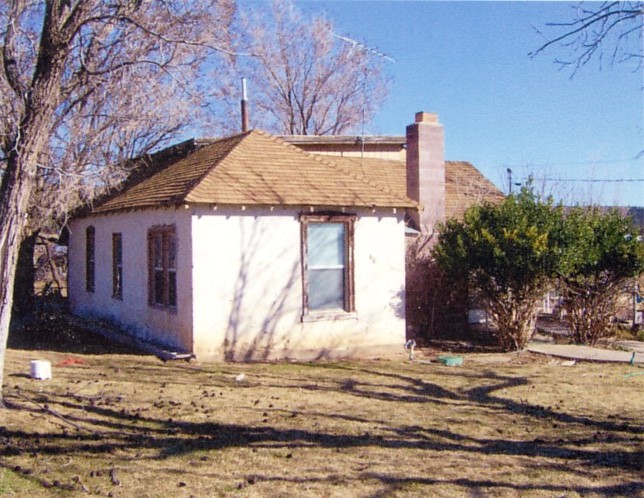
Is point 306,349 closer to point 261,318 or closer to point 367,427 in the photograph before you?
point 261,318

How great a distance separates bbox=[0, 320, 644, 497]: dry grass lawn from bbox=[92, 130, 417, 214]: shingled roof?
2824 millimetres

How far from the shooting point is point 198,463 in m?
6.43

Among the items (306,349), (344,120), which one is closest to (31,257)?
(306,349)

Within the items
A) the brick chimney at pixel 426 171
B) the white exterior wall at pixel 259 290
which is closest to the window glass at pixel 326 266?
the white exterior wall at pixel 259 290

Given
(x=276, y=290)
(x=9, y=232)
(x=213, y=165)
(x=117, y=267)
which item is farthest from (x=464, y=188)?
(x=9, y=232)

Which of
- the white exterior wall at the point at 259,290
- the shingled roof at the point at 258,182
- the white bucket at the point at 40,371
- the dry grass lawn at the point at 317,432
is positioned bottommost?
the dry grass lawn at the point at 317,432

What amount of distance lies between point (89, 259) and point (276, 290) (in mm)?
7464

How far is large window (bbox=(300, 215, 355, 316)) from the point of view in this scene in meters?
12.6

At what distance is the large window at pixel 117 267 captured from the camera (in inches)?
610

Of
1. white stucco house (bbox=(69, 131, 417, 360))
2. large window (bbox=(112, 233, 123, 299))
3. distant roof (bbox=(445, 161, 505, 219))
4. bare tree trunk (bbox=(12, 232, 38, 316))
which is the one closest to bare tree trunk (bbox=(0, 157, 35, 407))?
white stucco house (bbox=(69, 131, 417, 360))

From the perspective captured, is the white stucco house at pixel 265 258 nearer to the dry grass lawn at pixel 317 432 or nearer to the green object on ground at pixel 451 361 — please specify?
the dry grass lawn at pixel 317 432

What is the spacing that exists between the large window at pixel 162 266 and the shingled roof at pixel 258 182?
1.91ft

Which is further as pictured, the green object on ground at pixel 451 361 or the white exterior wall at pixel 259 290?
the green object on ground at pixel 451 361

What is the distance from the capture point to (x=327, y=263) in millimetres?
12812
